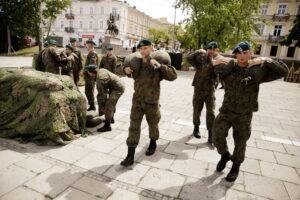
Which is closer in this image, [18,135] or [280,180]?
[280,180]

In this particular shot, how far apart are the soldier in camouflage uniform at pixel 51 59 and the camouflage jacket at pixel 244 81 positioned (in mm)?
4800

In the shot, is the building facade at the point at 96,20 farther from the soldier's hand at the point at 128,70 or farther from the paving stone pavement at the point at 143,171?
the soldier's hand at the point at 128,70

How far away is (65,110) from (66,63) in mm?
2573

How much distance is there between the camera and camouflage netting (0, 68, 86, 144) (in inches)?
166

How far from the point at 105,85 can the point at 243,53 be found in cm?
325

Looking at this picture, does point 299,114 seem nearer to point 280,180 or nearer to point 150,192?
point 280,180

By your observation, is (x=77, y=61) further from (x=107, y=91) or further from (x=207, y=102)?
(x=207, y=102)

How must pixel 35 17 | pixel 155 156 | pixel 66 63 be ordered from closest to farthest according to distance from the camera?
pixel 155 156 < pixel 66 63 < pixel 35 17

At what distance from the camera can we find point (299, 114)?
8508mm

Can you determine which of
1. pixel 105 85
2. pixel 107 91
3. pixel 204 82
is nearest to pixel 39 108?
pixel 105 85

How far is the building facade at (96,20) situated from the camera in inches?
1912

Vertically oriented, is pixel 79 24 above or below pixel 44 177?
above

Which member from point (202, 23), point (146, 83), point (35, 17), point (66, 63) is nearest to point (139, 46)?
point (146, 83)

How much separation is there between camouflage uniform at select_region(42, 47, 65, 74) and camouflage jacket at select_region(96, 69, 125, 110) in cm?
175
